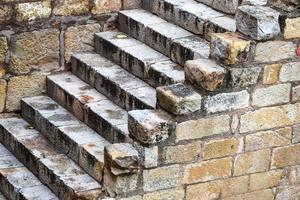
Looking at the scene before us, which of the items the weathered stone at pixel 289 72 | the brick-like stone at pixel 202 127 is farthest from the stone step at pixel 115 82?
the weathered stone at pixel 289 72

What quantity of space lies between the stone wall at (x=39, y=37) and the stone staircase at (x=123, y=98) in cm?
11

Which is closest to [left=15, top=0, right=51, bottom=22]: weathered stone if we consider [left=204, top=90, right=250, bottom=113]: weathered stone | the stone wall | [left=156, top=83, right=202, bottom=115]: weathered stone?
the stone wall

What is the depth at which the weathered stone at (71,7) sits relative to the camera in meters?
9.15

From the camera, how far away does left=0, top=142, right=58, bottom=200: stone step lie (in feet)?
26.4

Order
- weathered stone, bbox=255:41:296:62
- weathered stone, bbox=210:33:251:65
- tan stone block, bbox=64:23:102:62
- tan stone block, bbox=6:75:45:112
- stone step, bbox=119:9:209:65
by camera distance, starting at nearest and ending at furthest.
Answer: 1. weathered stone, bbox=210:33:251:65
2. weathered stone, bbox=255:41:296:62
3. stone step, bbox=119:9:209:65
4. tan stone block, bbox=6:75:45:112
5. tan stone block, bbox=64:23:102:62

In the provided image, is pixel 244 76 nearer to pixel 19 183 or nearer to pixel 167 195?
pixel 167 195

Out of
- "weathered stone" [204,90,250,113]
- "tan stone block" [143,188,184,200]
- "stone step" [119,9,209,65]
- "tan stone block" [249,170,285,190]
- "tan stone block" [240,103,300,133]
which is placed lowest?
"tan stone block" [249,170,285,190]

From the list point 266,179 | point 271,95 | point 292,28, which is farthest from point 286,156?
point 292,28

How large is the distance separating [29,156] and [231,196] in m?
1.71

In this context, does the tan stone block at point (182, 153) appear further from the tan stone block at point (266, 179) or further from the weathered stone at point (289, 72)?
the weathered stone at point (289, 72)

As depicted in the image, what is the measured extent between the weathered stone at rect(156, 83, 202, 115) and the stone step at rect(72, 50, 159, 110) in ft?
1.21

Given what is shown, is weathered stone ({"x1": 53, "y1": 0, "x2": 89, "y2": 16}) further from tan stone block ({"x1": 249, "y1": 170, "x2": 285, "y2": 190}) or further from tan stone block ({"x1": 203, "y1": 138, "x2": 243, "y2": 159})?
tan stone block ({"x1": 249, "y1": 170, "x2": 285, "y2": 190})

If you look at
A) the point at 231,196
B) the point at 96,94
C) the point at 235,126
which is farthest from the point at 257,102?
the point at 96,94

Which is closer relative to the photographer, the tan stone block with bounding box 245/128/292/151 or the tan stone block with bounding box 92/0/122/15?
the tan stone block with bounding box 245/128/292/151
